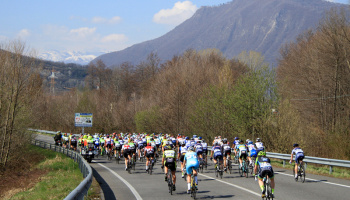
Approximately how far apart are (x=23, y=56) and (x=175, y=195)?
70.8 feet

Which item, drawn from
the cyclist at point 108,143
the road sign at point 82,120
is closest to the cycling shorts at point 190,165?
the cyclist at point 108,143

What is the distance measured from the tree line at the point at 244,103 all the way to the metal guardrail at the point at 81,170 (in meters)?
3.18

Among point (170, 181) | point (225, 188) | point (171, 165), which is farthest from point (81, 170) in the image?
point (225, 188)

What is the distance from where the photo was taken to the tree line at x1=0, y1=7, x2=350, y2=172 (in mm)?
30047

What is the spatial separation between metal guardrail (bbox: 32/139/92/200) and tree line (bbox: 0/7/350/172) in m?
3.18

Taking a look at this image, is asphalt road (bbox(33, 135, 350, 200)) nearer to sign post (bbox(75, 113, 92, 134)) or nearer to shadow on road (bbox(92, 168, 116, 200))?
shadow on road (bbox(92, 168, 116, 200))

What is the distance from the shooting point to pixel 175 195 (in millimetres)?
13852

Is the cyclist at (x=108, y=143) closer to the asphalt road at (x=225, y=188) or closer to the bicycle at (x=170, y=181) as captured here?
the asphalt road at (x=225, y=188)

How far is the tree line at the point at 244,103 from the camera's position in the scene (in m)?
30.0

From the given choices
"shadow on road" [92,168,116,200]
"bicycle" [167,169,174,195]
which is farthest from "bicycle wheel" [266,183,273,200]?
"shadow on road" [92,168,116,200]

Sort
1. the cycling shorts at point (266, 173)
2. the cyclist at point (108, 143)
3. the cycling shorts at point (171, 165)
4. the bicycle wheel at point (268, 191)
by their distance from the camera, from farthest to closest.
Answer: the cyclist at point (108, 143) < the cycling shorts at point (171, 165) < the cycling shorts at point (266, 173) < the bicycle wheel at point (268, 191)

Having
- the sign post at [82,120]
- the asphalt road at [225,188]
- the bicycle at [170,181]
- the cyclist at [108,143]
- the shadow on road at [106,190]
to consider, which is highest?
the sign post at [82,120]

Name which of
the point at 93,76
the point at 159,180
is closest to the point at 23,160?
the point at 159,180

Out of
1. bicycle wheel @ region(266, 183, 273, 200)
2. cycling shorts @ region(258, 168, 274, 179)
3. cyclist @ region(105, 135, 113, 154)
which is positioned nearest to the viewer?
bicycle wheel @ region(266, 183, 273, 200)
